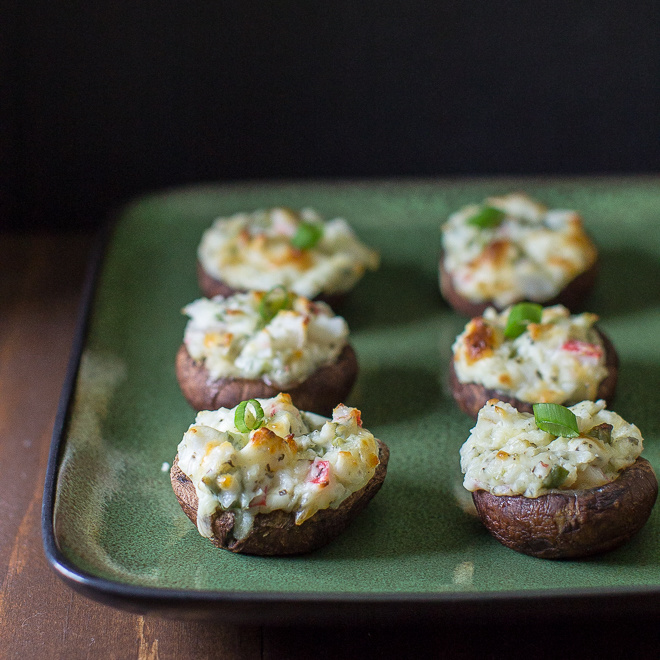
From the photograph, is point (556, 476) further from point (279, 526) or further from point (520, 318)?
point (520, 318)

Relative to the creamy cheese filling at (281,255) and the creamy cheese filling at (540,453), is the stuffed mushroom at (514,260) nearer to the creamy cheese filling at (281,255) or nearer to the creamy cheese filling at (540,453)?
the creamy cheese filling at (281,255)

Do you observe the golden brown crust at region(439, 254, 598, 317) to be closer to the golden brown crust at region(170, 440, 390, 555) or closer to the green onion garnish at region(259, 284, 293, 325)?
the green onion garnish at region(259, 284, 293, 325)

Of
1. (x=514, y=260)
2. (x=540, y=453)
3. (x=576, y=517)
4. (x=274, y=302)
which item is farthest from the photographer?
(x=514, y=260)

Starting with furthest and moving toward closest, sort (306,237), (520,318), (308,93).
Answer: (308,93) < (306,237) < (520,318)

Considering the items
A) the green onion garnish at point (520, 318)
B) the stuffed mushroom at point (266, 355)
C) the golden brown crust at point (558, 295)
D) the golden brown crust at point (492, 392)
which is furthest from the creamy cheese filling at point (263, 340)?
the golden brown crust at point (558, 295)

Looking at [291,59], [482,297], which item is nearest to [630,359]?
[482,297]

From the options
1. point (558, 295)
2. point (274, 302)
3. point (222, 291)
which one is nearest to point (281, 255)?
point (222, 291)
